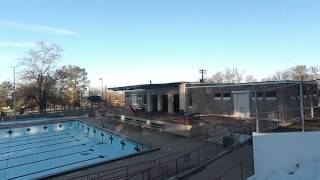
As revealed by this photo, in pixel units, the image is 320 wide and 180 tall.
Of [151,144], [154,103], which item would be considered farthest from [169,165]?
[154,103]

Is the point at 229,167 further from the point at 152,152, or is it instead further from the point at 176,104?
the point at 176,104

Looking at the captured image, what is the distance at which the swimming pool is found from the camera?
687 inches

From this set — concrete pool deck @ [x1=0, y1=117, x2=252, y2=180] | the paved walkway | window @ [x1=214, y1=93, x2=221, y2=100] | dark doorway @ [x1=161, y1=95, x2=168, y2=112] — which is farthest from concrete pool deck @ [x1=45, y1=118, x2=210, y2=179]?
dark doorway @ [x1=161, y1=95, x2=168, y2=112]

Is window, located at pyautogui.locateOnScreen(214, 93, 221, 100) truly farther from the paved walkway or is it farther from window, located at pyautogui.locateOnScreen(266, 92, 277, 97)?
the paved walkway

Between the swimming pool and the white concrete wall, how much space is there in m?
7.14

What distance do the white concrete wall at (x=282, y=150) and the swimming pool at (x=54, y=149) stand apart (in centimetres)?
714

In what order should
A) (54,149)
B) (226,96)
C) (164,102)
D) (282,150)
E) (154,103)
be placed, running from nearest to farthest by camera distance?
(282,150) → (54,149) → (226,96) → (164,102) → (154,103)

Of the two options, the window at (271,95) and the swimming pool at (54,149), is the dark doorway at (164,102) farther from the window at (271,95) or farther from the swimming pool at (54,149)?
the window at (271,95)

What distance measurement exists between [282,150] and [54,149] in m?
16.1

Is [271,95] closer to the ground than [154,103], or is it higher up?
higher up

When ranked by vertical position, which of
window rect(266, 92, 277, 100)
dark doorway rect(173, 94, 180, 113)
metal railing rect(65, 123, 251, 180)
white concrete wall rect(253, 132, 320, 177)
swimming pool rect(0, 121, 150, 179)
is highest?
window rect(266, 92, 277, 100)

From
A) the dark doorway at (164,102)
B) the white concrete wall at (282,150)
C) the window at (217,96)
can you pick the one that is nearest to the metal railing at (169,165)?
the white concrete wall at (282,150)

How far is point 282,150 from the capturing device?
38.9ft

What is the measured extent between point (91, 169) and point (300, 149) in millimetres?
8849
